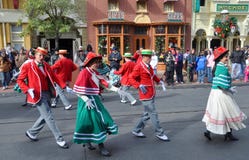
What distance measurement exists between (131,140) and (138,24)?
15.4 metres

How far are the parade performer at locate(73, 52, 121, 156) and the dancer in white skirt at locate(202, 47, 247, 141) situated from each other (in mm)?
1875

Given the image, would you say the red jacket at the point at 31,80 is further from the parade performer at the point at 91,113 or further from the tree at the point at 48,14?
the tree at the point at 48,14

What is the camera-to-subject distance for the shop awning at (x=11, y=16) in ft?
55.4

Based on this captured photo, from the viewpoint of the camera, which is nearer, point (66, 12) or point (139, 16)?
point (66, 12)

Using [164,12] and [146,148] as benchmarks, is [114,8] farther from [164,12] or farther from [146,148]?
[146,148]

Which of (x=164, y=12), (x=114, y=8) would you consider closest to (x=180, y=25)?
(x=164, y=12)

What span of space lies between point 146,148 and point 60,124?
242 centimetres

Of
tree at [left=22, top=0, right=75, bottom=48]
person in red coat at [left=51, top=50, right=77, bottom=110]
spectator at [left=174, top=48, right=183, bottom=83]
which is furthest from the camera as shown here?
tree at [left=22, top=0, right=75, bottom=48]

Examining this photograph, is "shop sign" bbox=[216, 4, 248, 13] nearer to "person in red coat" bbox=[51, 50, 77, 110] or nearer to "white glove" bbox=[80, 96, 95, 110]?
"person in red coat" bbox=[51, 50, 77, 110]

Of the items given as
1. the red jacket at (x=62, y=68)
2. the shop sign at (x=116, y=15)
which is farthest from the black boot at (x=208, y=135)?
the shop sign at (x=116, y=15)

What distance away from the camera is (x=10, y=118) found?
6863 mm

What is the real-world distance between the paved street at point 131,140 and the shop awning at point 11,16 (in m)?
10.5

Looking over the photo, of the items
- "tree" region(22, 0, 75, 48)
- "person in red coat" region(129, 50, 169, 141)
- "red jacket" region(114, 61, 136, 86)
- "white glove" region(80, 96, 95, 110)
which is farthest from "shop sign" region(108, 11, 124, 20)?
"white glove" region(80, 96, 95, 110)

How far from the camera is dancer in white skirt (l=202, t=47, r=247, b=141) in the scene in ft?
15.9
